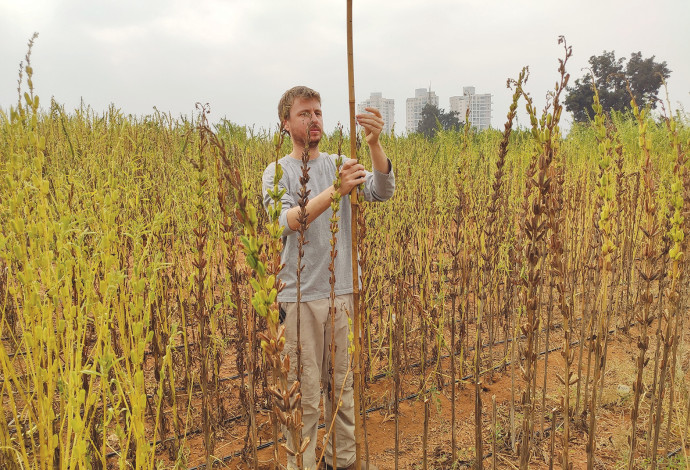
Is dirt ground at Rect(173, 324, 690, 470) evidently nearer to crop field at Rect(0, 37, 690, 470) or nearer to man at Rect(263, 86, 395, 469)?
crop field at Rect(0, 37, 690, 470)

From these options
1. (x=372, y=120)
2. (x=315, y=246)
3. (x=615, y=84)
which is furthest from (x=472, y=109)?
(x=615, y=84)

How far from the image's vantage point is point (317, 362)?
1.98m

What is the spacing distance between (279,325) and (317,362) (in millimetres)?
1046

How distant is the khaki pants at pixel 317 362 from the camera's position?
1.86m

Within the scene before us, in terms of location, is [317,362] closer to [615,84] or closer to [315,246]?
[315,246]

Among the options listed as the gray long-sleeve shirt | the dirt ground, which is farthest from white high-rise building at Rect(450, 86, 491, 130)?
the dirt ground

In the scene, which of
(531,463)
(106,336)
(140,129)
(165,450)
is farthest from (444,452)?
(140,129)

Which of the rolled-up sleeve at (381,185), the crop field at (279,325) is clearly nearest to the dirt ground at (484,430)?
the crop field at (279,325)

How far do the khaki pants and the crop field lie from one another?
Answer: 0.12 meters

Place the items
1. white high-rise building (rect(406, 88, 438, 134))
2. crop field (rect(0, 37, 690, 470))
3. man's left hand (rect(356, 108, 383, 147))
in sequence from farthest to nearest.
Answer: white high-rise building (rect(406, 88, 438, 134)) → man's left hand (rect(356, 108, 383, 147)) → crop field (rect(0, 37, 690, 470))

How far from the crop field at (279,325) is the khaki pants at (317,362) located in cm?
12

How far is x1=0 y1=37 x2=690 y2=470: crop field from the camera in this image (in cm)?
102

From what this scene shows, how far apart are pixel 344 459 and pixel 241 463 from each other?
1.71ft

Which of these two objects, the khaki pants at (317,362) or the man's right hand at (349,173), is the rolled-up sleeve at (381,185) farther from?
the man's right hand at (349,173)
